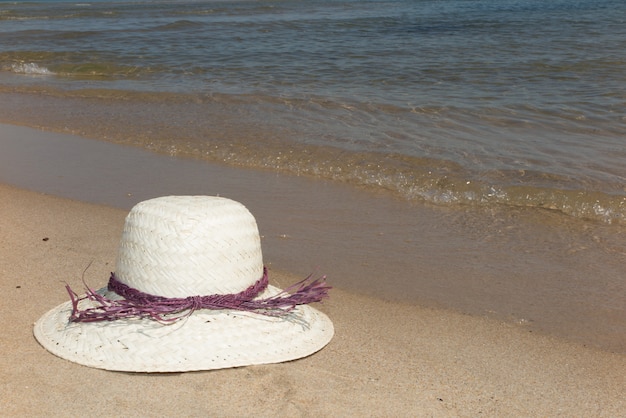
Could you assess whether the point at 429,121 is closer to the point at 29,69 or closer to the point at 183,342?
the point at 183,342

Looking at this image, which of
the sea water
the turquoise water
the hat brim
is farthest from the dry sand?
the turquoise water

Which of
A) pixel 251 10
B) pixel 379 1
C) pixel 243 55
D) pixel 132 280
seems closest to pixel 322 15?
pixel 251 10

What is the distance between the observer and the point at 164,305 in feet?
10.7

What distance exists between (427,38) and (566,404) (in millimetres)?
13580

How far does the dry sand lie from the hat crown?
0.38 m

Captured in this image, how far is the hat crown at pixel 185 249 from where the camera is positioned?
3.29 metres

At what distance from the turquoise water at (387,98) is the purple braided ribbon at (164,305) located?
2745 millimetres

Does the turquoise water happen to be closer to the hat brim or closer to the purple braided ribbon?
the purple braided ribbon

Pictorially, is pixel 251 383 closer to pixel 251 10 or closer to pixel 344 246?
pixel 344 246

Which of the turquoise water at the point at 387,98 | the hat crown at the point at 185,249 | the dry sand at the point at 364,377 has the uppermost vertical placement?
the hat crown at the point at 185,249

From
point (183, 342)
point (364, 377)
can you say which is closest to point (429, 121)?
point (364, 377)

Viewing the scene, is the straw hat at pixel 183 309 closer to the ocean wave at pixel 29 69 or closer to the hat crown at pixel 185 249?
the hat crown at pixel 185 249

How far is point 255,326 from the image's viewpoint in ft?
11.0

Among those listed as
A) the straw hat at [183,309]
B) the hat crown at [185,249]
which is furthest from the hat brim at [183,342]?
the hat crown at [185,249]
